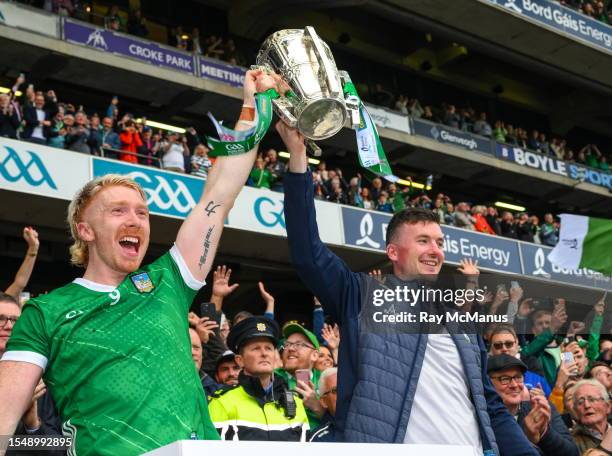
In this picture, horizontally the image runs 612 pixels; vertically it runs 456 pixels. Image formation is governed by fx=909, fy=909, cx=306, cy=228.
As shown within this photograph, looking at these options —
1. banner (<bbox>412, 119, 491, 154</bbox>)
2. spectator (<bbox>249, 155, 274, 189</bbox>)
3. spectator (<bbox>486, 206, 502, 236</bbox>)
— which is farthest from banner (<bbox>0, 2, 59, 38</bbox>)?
spectator (<bbox>486, 206, 502, 236</bbox>)

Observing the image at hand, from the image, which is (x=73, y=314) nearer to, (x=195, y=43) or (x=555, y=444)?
(x=555, y=444)

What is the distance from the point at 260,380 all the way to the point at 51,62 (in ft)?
44.7

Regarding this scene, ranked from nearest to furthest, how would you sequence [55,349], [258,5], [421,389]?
[55,349]
[421,389]
[258,5]

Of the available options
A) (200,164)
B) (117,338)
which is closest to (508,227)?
(200,164)

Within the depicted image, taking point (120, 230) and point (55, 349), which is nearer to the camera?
point (55, 349)

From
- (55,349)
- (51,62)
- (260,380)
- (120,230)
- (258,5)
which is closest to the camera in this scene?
(55,349)

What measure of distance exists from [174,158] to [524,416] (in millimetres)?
11193

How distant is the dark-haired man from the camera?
321cm

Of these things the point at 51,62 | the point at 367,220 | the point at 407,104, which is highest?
the point at 407,104

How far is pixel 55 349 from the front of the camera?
2475mm

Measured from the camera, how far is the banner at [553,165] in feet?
81.0

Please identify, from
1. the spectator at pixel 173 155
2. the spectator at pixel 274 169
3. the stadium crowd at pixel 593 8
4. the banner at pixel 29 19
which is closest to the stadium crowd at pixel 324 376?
the spectator at pixel 173 155

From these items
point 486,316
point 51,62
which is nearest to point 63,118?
point 51,62

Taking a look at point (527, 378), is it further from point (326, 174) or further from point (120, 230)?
point (326, 174)
